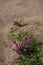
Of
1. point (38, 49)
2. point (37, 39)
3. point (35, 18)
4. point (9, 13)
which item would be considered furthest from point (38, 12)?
point (38, 49)

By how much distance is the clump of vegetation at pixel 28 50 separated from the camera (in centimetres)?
360

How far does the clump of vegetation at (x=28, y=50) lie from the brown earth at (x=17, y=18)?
0.49 ft

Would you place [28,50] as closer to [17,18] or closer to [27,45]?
[27,45]

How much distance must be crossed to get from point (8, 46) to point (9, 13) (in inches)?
46.4

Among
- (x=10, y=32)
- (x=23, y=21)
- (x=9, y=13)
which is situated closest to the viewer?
(x=10, y=32)

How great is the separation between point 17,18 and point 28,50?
3.86 ft

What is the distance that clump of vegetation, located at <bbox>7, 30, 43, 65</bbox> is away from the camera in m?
3.60

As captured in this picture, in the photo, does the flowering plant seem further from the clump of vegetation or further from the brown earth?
the brown earth

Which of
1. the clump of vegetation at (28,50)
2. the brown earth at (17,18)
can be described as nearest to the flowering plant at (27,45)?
the clump of vegetation at (28,50)

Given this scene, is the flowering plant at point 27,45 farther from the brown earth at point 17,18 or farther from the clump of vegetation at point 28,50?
the brown earth at point 17,18

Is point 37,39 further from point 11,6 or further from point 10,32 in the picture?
point 11,6

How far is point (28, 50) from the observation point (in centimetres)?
385

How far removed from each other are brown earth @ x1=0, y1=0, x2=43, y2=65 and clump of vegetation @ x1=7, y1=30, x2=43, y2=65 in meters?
0.15

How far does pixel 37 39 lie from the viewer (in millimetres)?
4086
